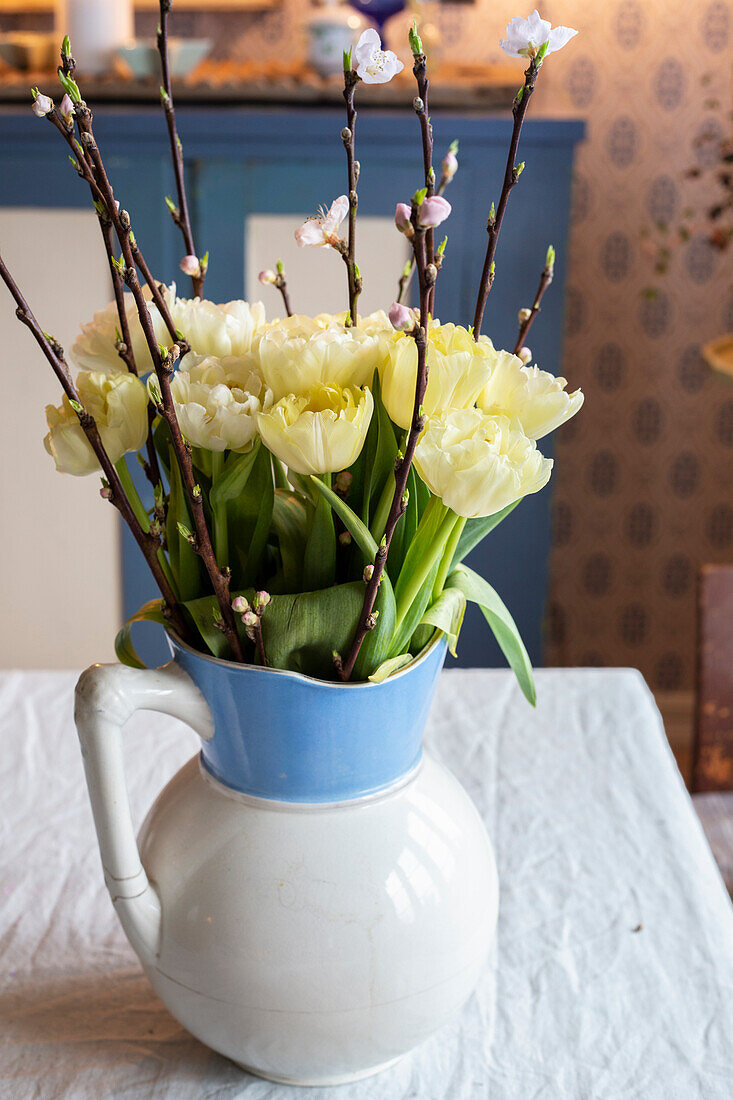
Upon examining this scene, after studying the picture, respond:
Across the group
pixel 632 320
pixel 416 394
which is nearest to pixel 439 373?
pixel 416 394

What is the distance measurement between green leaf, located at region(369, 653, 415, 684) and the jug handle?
94 millimetres

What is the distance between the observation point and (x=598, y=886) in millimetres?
763

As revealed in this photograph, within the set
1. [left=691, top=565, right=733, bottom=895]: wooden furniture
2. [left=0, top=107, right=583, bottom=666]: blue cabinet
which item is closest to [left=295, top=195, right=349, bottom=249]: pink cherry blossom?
[left=691, top=565, right=733, bottom=895]: wooden furniture

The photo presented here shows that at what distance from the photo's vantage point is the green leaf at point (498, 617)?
0.58 meters

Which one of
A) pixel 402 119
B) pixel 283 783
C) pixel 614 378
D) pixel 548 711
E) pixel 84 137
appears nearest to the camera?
pixel 84 137

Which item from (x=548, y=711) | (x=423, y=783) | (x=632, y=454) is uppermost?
(x=423, y=783)

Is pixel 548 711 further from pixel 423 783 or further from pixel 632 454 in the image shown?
pixel 632 454

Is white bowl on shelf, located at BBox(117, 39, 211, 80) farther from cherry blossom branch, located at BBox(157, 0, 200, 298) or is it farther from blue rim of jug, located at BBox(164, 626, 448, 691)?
blue rim of jug, located at BBox(164, 626, 448, 691)

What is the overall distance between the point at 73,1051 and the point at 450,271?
1.53 metres

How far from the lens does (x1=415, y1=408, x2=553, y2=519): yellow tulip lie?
1.50 ft

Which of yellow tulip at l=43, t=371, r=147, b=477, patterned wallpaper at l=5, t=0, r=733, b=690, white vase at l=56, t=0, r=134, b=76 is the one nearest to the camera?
yellow tulip at l=43, t=371, r=147, b=477

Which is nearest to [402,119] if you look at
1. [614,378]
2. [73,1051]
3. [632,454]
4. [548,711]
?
[614,378]

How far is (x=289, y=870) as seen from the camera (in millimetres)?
536

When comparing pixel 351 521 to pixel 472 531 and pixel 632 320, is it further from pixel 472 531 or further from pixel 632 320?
pixel 632 320
